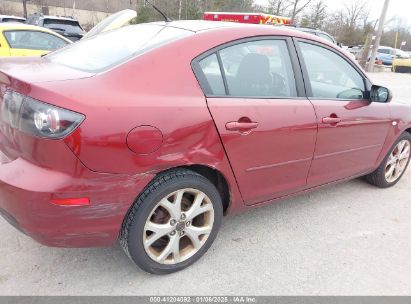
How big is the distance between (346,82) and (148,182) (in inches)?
86.0

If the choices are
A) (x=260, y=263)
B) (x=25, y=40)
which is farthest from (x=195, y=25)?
(x=25, y=40)

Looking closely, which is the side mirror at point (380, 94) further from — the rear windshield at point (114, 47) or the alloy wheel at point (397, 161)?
the rear windshield at point (114, 47)

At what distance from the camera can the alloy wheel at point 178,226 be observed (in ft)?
7.91

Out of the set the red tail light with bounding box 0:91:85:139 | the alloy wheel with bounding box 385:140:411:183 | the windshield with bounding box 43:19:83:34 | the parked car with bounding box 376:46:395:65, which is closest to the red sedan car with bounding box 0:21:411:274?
the red tail light with bounding box 0:91:85:139

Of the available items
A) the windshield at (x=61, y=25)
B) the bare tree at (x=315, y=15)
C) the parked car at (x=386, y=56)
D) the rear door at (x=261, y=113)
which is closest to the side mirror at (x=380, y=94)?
the rear door at (x=261, y=113)

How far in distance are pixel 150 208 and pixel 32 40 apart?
660 centimetres

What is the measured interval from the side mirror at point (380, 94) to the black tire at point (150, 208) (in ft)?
6.41

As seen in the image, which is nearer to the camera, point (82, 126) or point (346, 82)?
point (82, 126)

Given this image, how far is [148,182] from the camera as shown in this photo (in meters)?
2.25

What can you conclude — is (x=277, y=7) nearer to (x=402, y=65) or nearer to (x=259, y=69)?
(x=402, y=65)

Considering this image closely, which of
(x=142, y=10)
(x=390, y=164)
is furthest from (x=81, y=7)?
(x=390, y=164)

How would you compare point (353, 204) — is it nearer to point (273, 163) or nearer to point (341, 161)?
point (341, 161)

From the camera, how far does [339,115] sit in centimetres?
320

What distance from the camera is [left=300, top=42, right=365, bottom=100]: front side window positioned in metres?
3.13
